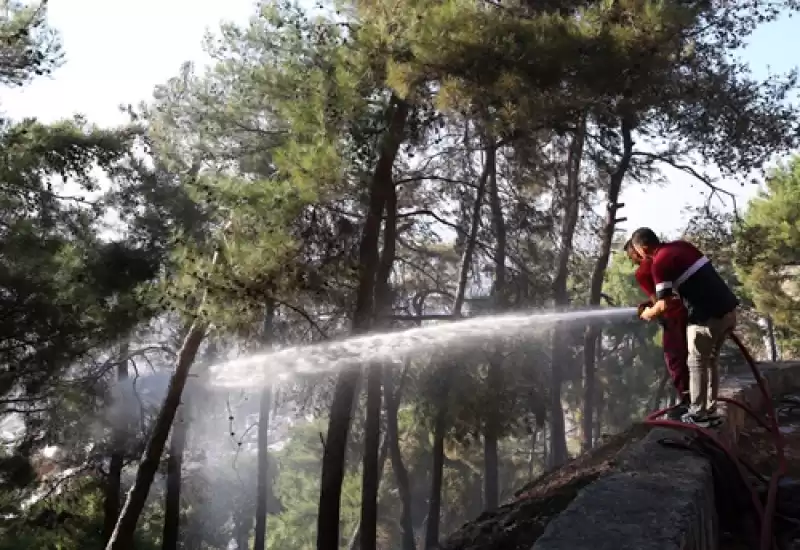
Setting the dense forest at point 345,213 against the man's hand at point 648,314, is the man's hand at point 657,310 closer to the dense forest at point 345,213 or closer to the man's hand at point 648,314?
the man's hand at point 648,314

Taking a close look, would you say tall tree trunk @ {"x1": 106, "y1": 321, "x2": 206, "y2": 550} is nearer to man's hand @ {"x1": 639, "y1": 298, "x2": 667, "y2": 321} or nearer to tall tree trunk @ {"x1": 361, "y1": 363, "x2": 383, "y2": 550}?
tall tree trunk @ {"x1": 361, "y1": 363, "x2": 383, "y2": 550}

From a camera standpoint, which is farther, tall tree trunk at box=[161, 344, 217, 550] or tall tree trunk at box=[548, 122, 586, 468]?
tall tree trunk at box=[548, 122, 586, 468]

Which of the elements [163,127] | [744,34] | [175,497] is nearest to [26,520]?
[175,497]

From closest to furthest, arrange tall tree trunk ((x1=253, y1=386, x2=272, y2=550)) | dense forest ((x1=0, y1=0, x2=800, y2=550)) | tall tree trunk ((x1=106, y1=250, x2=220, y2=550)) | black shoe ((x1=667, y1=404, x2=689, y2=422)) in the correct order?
black shoe ((x1=667, y1=404, x2=689, y2=422)), dense forest ((x1=0, y1=0, x2=800, y2=550)), tall tree trunk ((x1=106, y1=250, x2=220, y2=550)), tall tree trunk ((x1=253, y1=386, x2=272, y2=550))

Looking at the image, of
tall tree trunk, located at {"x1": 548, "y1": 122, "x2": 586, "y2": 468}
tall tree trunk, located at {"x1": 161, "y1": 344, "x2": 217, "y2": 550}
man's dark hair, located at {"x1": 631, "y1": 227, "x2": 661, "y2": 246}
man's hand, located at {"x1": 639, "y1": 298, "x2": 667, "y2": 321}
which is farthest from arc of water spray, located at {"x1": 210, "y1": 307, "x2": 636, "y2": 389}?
man's hand, located at {"x1": 639, "y1": 298, "x2": 667, "y2": 321}

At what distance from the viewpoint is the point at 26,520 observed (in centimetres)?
1241

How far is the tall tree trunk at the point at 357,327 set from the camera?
27.5 feet

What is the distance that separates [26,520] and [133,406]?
3.03 m

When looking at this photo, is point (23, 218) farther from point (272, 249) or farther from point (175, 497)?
point (175, 497)

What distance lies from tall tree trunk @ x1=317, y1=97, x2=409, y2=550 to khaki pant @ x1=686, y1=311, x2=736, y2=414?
4581 millimetres

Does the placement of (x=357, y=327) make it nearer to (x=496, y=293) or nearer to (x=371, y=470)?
(x=371, y=470)

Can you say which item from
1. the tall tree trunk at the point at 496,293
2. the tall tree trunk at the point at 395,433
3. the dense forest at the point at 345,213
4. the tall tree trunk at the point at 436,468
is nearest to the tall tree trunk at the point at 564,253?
the dense forest at the point at 345,213

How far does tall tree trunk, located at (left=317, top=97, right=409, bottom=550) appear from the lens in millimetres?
8367

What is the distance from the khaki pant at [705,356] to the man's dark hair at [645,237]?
0.65m
